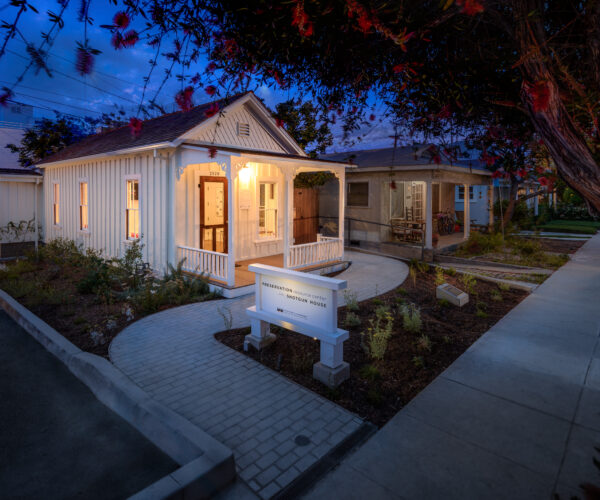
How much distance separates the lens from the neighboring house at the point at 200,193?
9164 mm

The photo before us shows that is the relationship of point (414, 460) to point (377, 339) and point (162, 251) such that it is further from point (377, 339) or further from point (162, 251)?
point (162, 251)

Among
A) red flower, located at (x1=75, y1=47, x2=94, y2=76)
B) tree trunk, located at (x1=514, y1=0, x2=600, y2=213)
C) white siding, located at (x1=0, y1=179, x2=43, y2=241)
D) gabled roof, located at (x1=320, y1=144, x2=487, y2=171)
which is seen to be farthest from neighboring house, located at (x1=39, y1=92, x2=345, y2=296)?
tree trunk, located at (x1=514, y1=0, x2=600, y2=213)

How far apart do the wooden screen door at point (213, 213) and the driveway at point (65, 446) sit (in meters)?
5.90

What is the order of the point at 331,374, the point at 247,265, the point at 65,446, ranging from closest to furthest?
the point at 65,446
the point at 331,374
the point at 247,265

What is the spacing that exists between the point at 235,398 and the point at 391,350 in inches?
90.9

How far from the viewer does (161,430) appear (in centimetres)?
361

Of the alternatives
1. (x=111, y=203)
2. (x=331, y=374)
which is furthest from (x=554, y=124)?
(x=111, y=203)

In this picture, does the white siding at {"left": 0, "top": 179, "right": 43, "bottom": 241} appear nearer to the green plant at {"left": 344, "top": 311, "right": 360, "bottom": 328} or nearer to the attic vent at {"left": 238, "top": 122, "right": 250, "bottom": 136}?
the attic vent at {"left": 238, "top": 122, "right": 250, "bottom": 136}

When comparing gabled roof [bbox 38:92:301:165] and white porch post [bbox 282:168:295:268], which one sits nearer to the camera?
gabled roof [bbox 38:92:301:165]

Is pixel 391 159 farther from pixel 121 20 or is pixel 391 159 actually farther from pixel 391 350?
pixel 121 20

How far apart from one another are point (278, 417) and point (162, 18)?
3.62 meters

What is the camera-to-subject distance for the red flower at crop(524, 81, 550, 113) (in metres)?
2.48

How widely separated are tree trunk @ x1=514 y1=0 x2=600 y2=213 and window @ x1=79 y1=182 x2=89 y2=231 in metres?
13.1

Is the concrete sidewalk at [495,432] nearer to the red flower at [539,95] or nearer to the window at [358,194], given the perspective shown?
the red flower at [539,95]
